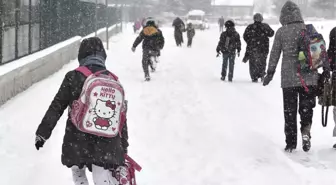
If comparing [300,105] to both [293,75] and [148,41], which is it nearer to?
[293,75]

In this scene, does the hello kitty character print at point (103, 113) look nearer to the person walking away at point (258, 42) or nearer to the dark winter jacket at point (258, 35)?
the person walking away at point (258, 42)

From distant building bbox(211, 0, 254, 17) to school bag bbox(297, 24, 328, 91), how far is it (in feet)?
364

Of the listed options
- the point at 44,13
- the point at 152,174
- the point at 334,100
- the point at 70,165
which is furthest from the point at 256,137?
the point at 44,13

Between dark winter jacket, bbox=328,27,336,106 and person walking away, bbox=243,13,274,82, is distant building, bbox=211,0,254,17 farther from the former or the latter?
dark winter jacket, bbox=328,27,336,106

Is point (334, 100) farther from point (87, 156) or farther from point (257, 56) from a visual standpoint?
point (257, 56)

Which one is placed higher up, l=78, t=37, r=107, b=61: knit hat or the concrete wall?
l=78, t=37, r=107, b=61: knit hat

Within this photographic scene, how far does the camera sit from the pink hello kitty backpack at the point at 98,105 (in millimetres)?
3555

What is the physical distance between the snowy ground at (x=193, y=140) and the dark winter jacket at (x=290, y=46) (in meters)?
1.04

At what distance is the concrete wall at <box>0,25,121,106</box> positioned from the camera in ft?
31.0

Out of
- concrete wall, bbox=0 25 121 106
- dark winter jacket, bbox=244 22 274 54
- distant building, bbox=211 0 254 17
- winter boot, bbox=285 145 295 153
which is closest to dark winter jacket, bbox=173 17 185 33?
concrete wall, bbox=0 25 121 106

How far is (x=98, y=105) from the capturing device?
3566 millimetres

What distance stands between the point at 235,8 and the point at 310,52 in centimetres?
11287

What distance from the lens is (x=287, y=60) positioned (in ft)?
21.2

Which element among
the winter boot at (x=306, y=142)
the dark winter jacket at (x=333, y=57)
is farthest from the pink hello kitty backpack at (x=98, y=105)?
the dark winter jacket at (x=333, y=57)
